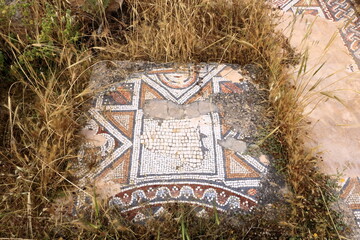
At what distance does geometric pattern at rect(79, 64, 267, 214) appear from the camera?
1.78 meters

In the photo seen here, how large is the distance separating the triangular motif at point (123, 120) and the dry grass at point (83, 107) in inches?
7.5

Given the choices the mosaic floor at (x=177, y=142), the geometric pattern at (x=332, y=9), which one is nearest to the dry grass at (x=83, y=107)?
the mosaic floor at (x=177, y=142)

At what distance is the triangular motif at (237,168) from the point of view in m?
1.85

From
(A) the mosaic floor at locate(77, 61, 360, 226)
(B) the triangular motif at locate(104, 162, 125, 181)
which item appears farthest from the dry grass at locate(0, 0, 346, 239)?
(B) the triangular motif at locate(104, 162, 125, 181)

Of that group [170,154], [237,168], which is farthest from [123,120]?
[237,168]

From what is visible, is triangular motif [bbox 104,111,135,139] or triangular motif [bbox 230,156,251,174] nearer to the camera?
triangular motif [bbox 230,156,251,174]

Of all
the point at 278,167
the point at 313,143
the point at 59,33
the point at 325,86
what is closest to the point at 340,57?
the point at 325,86

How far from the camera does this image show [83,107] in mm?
2109

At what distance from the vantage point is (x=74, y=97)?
203 centimetres

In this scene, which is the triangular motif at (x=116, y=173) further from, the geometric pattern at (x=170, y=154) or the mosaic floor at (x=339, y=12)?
the mosaic floor at (x=339, y=12)

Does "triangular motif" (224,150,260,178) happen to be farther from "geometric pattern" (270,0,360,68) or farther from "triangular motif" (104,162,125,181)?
"geometric pattern" (270,0,360,68)

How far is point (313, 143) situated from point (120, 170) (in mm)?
1209

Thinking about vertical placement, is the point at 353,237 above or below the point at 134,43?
below

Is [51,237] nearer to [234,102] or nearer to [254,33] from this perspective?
[234,102]
